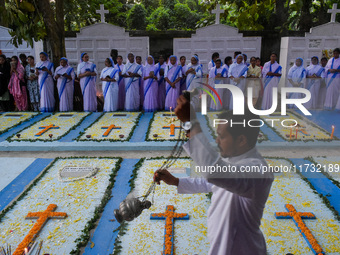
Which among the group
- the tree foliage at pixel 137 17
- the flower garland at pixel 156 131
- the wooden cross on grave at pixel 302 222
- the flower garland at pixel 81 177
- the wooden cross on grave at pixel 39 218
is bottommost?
the wooden cross on grave at pixel 39 218

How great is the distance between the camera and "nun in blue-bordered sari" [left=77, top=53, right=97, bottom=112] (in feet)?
30.8

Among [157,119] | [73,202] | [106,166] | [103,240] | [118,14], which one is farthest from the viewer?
[118,14]

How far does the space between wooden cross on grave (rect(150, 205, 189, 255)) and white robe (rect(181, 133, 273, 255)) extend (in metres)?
1.47

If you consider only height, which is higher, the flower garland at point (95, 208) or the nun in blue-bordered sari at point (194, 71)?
the nun in blue-bordered sari at point (194, 71)

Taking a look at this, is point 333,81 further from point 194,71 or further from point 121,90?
point 121,90

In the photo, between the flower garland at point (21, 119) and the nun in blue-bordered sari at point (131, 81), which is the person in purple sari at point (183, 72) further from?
the flower garland at point (21, 119)

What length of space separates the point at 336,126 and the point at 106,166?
5.68 metres

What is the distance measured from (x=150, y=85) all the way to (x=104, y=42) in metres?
3.49

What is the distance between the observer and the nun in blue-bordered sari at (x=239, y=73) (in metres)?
9.25

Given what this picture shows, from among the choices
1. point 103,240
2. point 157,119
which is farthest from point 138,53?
point 103,240

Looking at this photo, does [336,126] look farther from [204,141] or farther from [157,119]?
[204,141]

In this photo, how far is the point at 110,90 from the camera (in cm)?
952

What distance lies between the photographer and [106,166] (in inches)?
221

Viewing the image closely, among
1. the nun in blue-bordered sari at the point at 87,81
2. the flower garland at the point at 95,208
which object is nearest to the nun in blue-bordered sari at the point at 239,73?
the nun in blue-bordered sari at the point at 87,81
